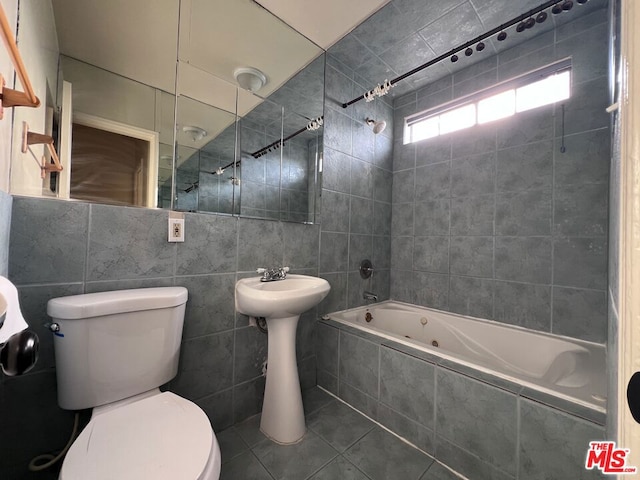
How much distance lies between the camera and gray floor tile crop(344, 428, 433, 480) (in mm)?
1232

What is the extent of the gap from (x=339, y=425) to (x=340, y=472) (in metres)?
0.32

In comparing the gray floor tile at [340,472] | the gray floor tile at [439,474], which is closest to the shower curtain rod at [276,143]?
the gray floor tile at [340,472]

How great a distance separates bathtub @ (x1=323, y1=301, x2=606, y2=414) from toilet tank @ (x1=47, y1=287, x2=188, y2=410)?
3.64 feet

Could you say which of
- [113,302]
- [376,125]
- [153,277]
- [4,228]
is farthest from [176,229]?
[376,125]

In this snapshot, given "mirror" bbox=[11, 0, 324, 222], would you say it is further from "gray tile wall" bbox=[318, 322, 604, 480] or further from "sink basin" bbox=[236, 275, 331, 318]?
"gray tile wall" bbox=[318, 322, 604, 480]

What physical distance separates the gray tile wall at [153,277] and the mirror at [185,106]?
113 millimetres

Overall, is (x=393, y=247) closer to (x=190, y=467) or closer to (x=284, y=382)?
(x=284, y=382)

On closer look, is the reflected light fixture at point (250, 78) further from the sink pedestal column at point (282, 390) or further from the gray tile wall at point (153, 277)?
the sink pedestal column at point (282, 390)

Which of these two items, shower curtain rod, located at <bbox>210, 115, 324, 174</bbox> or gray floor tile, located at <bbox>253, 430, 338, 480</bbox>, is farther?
shower curtain rod, located at <bbox>210, 115, 324, 174</bbox>

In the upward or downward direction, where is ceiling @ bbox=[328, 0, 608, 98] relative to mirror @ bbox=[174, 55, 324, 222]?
upward

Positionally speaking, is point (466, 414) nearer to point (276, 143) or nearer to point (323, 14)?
point (276, 143)

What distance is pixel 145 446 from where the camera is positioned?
2.45 ft

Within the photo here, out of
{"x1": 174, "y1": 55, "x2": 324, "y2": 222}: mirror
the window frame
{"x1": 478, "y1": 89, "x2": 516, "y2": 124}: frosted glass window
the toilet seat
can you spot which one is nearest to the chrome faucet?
{"x1": 174, "y1": 55, "x2": 324, "y2": 222}: mirror

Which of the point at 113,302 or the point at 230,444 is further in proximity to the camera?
the point at 230,444
